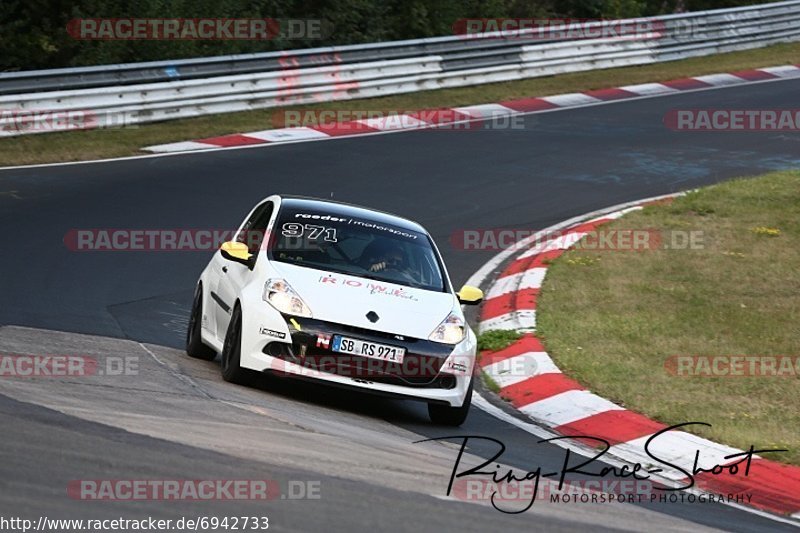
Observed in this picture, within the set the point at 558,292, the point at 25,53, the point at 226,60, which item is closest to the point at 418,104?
the point at 226,60

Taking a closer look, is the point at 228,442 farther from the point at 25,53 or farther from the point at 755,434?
the point at 25,53

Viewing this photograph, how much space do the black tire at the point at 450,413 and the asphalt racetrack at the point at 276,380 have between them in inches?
4.6

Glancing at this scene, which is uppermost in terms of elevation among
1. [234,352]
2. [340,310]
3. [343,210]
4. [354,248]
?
[343,210]

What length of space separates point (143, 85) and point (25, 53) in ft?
14.4

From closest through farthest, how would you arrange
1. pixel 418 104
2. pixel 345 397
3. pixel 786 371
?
1. pixel 345 397
2. pixel 786 371
3. pixel 418 104

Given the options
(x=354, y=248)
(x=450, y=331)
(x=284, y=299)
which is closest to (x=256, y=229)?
(x=354, y=248)

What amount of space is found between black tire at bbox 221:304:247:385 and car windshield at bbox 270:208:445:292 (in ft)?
2.03

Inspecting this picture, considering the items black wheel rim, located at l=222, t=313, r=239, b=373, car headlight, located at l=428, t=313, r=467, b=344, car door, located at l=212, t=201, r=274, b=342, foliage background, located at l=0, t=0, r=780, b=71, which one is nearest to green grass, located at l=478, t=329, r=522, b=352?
car headlight, located at l=428, t=313, r=467, b=344

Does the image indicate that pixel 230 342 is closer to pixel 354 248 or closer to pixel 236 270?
pixel 236 270

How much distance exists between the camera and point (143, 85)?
20844mm

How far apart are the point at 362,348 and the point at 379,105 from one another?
14.8 m

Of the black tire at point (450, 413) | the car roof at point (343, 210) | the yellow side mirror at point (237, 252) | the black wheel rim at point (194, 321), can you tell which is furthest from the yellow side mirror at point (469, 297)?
the black wheel rim at point (194, 321)

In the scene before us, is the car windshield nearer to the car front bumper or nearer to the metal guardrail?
the car front bumper

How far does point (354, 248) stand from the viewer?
9.91 meters
